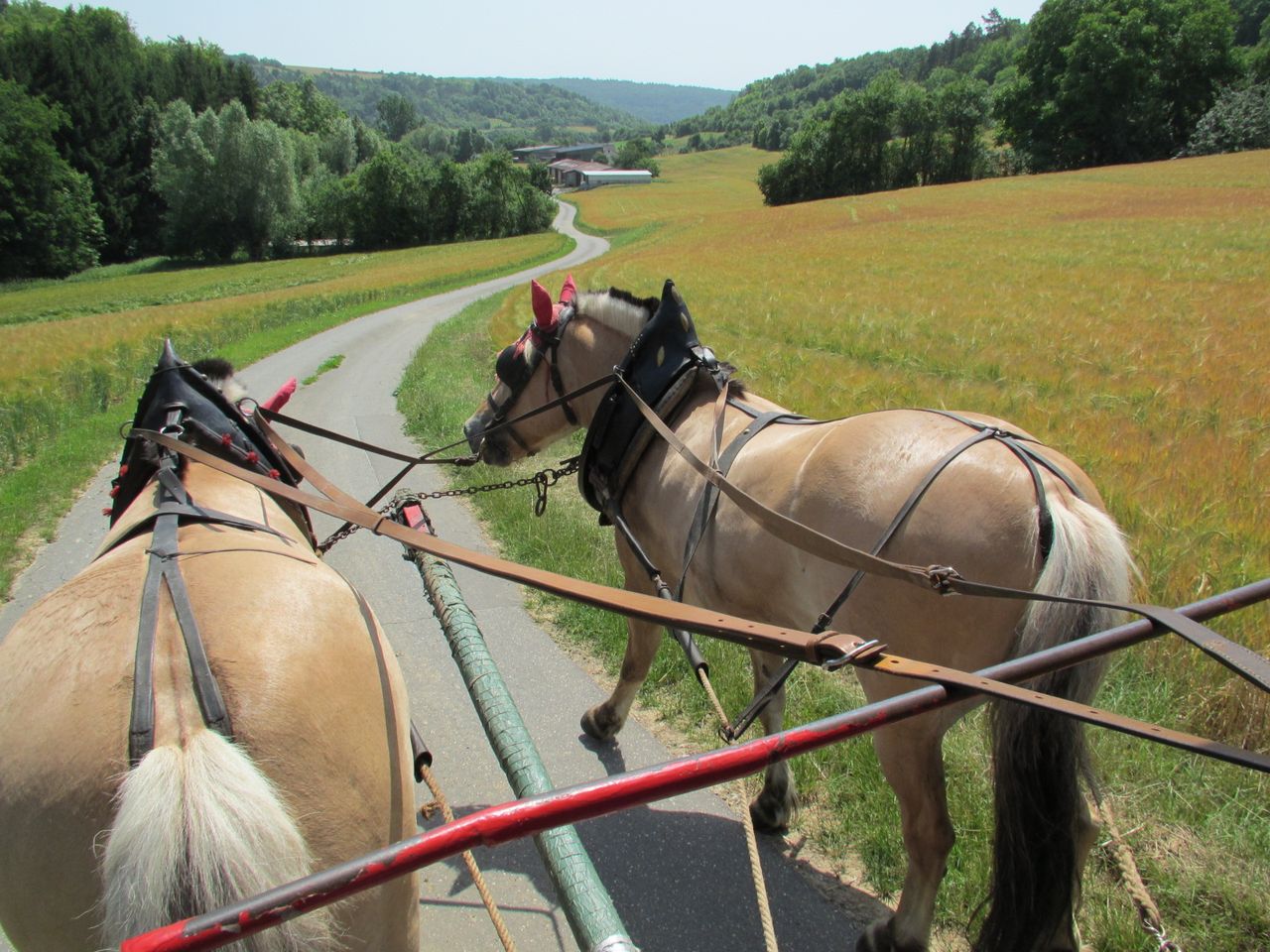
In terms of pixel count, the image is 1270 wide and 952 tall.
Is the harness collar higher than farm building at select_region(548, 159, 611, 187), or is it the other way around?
the harness collar

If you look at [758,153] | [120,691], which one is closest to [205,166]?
[120,691]

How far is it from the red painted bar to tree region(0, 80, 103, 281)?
58.5 m

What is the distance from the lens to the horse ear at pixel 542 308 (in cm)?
382

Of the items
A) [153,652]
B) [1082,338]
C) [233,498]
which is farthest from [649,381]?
[1082,338]

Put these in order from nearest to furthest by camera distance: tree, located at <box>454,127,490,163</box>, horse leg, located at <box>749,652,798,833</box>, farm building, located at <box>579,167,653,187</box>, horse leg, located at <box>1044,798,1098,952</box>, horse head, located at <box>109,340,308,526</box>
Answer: horse leg, located at <box>1044,798,1098,952</box> < horse head, located at <box>109,340,308,526</box> < horse leg, located at <box>749,652,798,833</box> < farm building, located at <box>579,167,653,187</box> < tree, located at <box>454,127,490,163</box>

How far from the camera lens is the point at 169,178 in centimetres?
5244

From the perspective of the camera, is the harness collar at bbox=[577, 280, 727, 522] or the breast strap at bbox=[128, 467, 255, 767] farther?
the harness collar at bbox=[577, 280, 727, 522]

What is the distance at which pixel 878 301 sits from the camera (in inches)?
596

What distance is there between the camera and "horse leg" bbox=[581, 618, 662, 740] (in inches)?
147

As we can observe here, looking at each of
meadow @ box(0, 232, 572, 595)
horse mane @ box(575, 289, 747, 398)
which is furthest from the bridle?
meadow @ box(0, 232, 572, 595)

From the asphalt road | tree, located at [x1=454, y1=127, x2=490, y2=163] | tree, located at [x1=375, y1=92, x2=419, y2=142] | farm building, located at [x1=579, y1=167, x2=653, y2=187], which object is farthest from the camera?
tree, located at [x1=375, y1=92, x2=419, y2=142]

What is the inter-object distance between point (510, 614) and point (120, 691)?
3707mm

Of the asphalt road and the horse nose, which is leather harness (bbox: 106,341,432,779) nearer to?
the asphalt road

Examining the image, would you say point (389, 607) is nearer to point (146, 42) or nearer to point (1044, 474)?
point (1044, 474)
